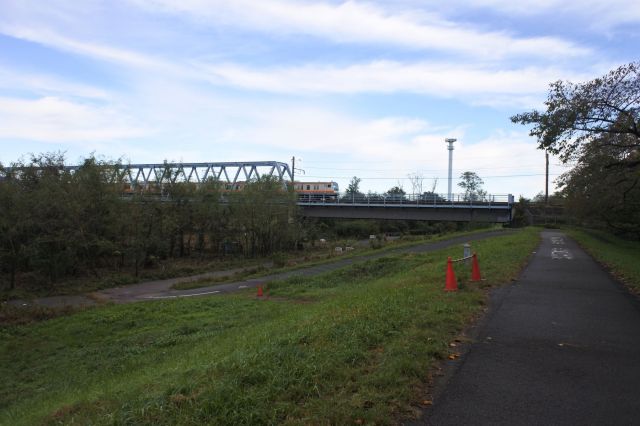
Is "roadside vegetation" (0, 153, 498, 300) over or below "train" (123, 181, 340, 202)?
below

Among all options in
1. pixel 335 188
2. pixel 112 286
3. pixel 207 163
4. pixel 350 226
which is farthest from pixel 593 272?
pixel 207 163

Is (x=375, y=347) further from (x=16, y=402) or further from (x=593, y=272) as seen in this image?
(x=593, y=272)

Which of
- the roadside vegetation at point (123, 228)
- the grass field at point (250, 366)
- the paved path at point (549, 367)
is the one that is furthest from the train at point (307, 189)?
the paved path at point (549, 367)

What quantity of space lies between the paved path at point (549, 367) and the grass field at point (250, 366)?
43cm

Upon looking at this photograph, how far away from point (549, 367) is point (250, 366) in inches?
143

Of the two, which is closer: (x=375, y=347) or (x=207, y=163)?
(x=375, y=347)

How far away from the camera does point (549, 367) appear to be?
593 cm

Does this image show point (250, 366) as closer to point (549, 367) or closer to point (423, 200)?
point (549, 367)

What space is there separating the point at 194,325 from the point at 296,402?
33.7 feet

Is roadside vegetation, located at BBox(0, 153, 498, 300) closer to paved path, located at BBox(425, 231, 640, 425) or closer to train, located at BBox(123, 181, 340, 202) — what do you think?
train, located at BBox(123, 181, 340, 202)

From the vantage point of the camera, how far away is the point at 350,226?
82.4 metres

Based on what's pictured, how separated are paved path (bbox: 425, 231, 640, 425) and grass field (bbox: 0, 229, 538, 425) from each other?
1.41ft

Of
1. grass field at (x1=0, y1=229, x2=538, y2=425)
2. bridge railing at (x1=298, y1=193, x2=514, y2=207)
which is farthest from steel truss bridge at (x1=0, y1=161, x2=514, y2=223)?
grass field at (x1=0, y1=229, x2=538, y2=425)

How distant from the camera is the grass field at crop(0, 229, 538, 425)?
439 cm
